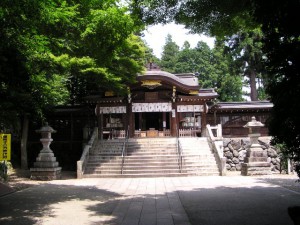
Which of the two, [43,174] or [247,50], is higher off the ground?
[247,50]

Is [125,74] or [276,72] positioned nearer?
[276,72]

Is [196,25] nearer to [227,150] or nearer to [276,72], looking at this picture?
[276,72]

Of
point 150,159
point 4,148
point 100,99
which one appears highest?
point 100,99

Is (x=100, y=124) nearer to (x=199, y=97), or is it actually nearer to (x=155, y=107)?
(x=155, y=107)

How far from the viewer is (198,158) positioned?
58.3 ft

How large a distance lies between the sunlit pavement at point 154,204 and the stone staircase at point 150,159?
3393 mm

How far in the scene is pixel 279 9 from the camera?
517 cm

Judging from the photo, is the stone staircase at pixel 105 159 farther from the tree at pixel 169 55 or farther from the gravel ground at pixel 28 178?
the tree at pixel 169 55

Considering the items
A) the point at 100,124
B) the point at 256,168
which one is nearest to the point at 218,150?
the point at 256,168

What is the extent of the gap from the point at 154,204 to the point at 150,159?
8860 millimetres

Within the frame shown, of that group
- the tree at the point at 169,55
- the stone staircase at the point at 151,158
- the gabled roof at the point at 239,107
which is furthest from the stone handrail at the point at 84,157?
the tree at the point at 169,55

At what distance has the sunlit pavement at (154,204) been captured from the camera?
23.2ft

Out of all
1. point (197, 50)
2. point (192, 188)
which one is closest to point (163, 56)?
point (197, 50)

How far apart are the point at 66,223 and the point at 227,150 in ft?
52.6
